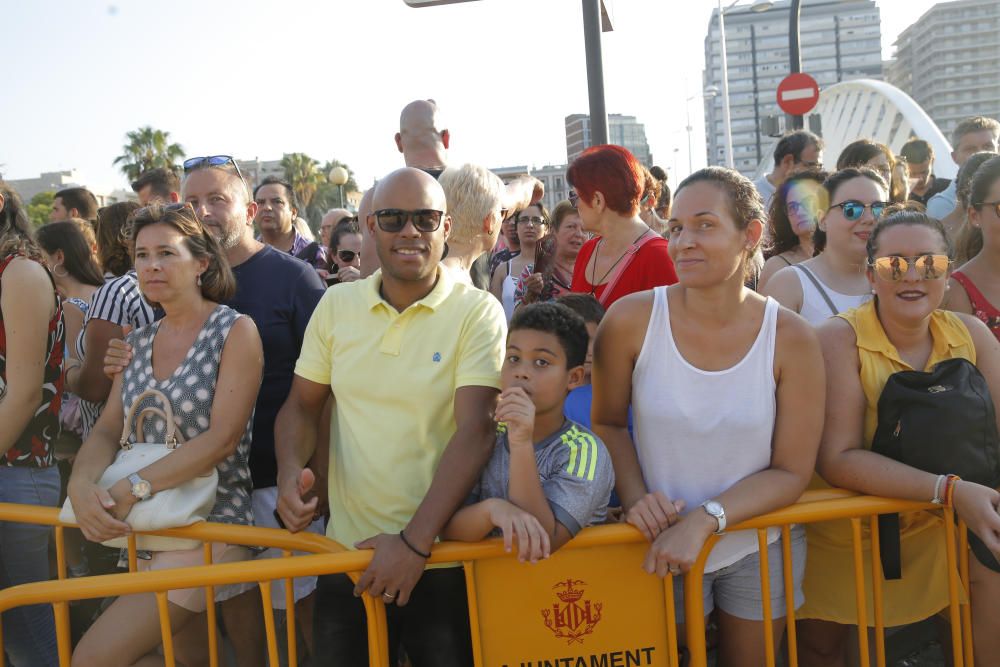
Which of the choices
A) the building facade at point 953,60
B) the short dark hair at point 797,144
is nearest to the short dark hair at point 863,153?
the short dark hair at point 797,144

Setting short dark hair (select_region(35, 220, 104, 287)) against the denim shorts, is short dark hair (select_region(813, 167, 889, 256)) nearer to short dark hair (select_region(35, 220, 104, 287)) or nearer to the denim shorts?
the denim shorts

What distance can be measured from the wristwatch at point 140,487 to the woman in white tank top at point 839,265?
102 inches

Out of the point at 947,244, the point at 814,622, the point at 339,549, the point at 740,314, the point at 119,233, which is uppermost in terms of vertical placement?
the point at 119,233

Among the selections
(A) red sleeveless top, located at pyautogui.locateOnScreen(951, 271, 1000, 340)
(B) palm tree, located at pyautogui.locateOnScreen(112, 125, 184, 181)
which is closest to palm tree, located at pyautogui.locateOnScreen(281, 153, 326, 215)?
(B) palm tree, located at pyautogui.locateOnScreen(112, 125, 184, 181)

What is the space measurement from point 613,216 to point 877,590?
2040 mm

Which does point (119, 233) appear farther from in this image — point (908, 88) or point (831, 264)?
point (908, 88)

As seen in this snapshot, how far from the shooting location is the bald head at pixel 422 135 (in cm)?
406

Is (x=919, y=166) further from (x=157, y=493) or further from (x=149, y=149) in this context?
(x=149, y=149)

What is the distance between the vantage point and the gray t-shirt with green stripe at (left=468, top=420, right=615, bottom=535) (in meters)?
2.23

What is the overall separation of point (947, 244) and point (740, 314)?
813mm

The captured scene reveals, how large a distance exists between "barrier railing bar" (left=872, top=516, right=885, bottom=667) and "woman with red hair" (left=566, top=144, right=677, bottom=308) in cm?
151

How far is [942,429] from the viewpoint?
7.89ft

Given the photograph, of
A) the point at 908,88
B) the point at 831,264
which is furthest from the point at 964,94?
the point at 831,264

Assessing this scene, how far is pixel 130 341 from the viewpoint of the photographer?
2.91 m
